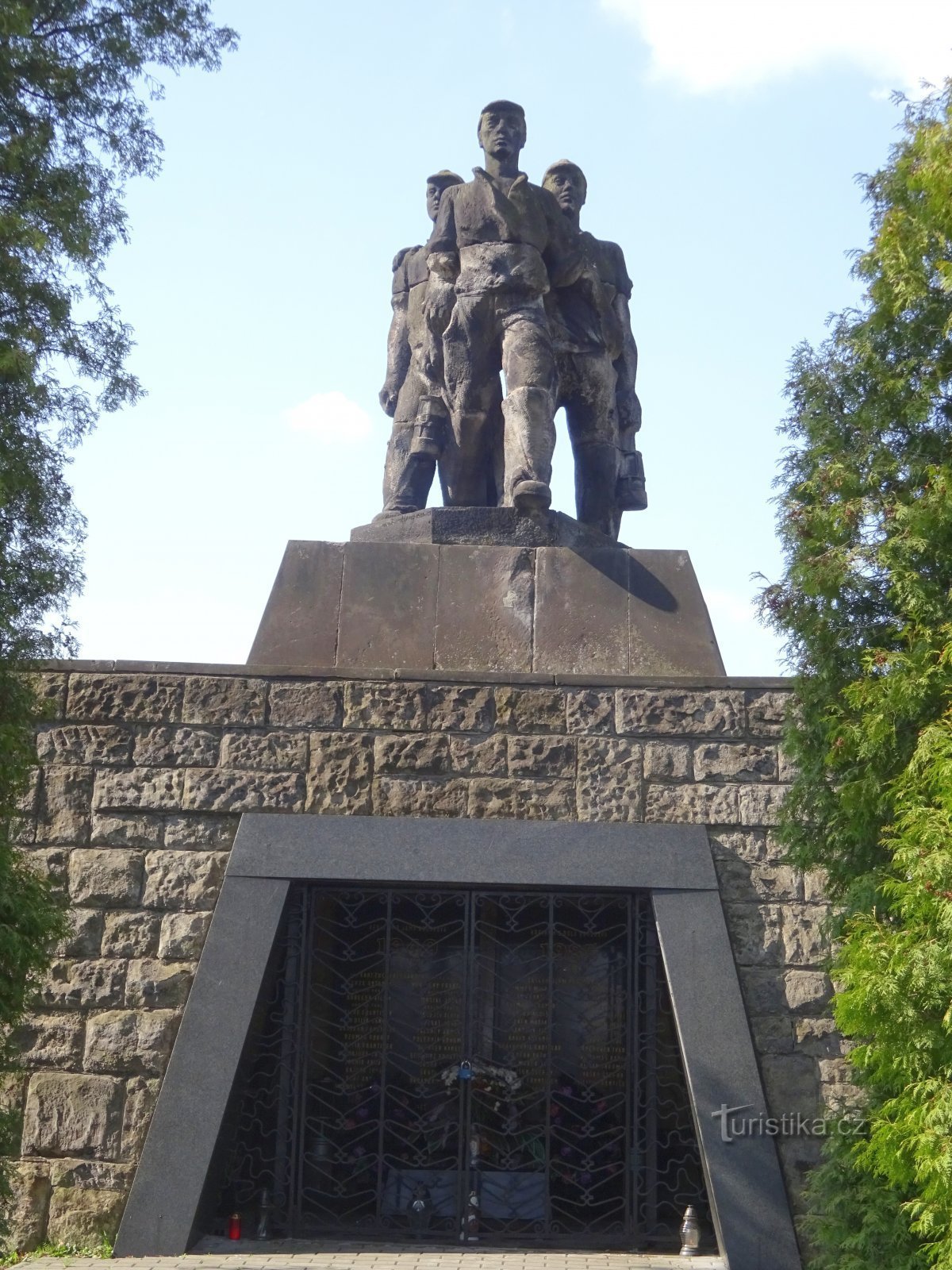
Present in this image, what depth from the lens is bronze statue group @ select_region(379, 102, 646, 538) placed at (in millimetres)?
8500

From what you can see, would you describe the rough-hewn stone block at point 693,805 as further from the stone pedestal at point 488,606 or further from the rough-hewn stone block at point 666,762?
the stone pedestal at point 488,606

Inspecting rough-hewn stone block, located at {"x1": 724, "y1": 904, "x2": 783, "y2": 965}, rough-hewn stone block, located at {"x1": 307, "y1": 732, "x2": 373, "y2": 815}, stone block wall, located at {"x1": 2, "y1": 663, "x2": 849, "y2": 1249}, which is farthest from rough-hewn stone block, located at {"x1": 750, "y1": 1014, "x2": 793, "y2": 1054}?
rough-hewn stone block, located at {"x1": 307, "y1": 732, "x2": 373, "y2": 815}

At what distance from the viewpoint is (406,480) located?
888 cm

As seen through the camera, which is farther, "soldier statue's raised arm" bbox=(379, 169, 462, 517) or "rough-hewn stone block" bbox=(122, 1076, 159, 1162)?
"soldier statue's raised arm" bbox=(379, 169, 462, 517)

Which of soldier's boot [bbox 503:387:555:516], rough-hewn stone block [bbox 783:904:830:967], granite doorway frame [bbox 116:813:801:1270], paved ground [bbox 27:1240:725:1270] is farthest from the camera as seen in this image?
soldier's boot [bbox 503:387:555:516]

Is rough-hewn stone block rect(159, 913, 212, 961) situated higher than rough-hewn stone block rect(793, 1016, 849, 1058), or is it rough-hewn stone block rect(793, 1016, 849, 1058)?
rough-hewn stone block rect(159, 913, 212, 961)

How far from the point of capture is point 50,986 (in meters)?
7.14

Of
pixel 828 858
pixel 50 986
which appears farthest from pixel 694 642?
pixel 50 986

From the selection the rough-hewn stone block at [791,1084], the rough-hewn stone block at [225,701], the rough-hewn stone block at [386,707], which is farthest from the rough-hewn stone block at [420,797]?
the rough-hewn stone block at [791,1084]

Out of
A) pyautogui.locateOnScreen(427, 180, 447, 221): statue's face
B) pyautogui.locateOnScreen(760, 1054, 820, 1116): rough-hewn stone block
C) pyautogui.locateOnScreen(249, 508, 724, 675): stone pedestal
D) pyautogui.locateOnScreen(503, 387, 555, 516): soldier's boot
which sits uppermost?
pyautogui.locateOnScreen(427, 180, 447, 221): statue's face

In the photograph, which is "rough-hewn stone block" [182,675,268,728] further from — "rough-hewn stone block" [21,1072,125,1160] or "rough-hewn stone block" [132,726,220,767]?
"rough-hewn stone block" [21,1072,125,1160]

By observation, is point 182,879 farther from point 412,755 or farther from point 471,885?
point 471,885

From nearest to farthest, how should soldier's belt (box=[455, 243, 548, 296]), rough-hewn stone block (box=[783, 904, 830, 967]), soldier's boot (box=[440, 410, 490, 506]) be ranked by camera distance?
rough-hewn stone block (box=[783, 904, 830, 967]) < soldier's belt (box=[455, 243, 548, 296]) < soldier's boot (box=[440, 410, 490, 506])

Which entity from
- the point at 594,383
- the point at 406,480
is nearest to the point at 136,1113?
the point at 406,480
